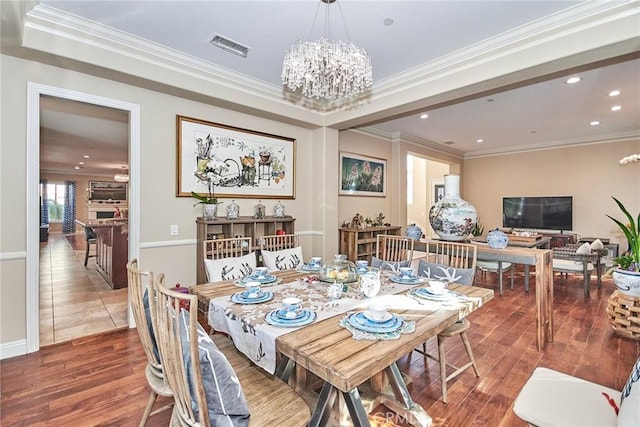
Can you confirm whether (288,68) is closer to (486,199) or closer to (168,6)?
(168,6)

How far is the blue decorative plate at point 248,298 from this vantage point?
5.66ft

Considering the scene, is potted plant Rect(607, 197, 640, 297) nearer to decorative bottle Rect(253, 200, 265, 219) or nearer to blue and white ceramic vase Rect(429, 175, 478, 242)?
blue and white ceramic vase Rect(429, 175, 478, 242)

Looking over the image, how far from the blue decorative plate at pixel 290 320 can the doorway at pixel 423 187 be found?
327 inches

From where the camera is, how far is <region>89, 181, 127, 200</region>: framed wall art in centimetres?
1216

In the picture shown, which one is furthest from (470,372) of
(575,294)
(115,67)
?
(115,67)

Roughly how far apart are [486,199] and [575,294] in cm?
377

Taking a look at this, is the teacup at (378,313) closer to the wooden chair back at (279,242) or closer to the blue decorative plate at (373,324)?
the blue decorative plate at (373,324)

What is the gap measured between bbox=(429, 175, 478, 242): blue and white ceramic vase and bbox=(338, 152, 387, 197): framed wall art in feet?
7.42

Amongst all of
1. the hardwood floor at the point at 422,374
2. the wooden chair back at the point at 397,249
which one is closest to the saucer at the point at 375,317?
the hardwood floor at the point at 422,374

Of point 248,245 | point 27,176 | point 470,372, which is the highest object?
point 27,176

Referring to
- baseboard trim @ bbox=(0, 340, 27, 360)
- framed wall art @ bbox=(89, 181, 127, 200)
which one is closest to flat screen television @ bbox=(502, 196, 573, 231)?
baseboard trim @ bbox=(0, 340, 27, 360)

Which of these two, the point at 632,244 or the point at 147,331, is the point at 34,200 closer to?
the point at 147,331

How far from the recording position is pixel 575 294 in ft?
14.3

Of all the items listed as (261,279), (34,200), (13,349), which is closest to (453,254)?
(261,279)
